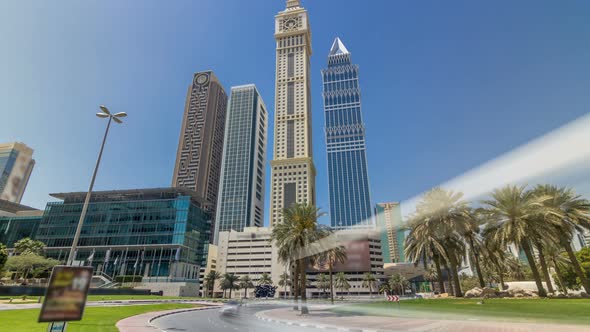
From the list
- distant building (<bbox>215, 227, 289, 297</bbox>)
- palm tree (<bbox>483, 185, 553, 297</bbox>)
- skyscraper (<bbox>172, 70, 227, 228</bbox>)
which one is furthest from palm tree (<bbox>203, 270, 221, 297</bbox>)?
palm tree (<bbox>483, 185, 553, 297</bbox>)

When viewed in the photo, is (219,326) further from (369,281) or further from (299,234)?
(369,281)

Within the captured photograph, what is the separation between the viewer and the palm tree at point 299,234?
30.6m

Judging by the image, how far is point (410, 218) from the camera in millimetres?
38094

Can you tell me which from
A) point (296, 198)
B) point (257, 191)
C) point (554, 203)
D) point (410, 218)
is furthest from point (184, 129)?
point (554, 203)

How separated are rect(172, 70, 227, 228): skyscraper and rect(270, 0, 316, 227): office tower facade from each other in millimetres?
41727

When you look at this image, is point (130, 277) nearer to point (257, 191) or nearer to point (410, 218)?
point (410, 218)

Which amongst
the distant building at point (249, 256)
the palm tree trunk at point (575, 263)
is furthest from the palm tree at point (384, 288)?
the palm tree trunk at point (575, 263)

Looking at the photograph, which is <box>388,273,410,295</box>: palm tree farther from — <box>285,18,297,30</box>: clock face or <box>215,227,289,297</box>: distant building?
<box>285,18,297,30</box>: clock face

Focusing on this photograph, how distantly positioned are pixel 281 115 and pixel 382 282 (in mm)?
104032

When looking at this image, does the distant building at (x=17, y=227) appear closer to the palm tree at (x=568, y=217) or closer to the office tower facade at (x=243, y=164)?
the office tower facade at (x=243, y=164)

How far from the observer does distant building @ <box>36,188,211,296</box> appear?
88.2 meters

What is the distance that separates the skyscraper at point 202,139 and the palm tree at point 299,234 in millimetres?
134963

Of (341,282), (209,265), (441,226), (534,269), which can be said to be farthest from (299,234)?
(209,265)

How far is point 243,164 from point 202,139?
2939 cm
